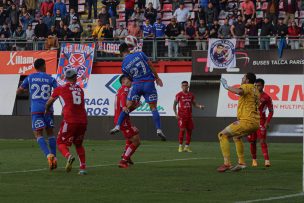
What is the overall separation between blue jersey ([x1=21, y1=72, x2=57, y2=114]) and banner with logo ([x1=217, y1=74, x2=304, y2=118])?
14.7 meters

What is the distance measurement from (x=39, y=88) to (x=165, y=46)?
1800 centimetres

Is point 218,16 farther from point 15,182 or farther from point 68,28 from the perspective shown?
point 15,182

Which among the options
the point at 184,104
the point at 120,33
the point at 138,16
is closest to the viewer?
→ the point at 184,104

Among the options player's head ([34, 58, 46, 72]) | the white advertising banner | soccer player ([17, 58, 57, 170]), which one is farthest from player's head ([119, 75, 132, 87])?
the white advertising banner

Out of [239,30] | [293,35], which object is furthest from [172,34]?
[293,35]

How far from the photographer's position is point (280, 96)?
33.3 meters

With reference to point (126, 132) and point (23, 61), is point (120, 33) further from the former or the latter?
point (126, 132)

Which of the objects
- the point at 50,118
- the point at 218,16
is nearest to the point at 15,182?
the point at 50,118

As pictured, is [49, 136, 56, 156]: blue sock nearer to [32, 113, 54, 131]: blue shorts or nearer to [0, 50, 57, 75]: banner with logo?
[32, 113, 54, 131]: blue shorts

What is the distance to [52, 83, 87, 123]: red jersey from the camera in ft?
58.4

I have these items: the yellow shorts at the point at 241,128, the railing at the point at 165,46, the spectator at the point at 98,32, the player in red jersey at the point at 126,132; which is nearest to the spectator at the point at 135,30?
the railing at the point at 165,46

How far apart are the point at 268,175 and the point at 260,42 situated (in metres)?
18.0

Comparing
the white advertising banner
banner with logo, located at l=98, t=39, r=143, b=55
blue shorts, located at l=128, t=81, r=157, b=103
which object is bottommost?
the white advertising banner

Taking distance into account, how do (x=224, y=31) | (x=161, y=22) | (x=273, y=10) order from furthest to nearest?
(x=161, y=22)
(x=273, y=10)
(x=224, y=31)
